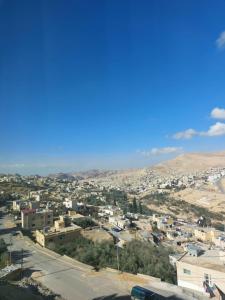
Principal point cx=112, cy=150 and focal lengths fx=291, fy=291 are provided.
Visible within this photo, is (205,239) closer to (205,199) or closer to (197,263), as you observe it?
(197,263)

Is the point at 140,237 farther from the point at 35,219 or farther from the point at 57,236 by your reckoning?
the point at 35,219

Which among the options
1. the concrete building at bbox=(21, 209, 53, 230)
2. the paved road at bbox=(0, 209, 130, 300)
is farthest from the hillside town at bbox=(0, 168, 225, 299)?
the paved road at bbox=(0, 209, 130, 300)

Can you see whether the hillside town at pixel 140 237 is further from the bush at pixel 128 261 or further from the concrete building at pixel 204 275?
the bush at pixel 128 261

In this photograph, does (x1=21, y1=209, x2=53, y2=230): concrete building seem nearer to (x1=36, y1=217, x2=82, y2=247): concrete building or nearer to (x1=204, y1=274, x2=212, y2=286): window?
(x1=36, y1=217, x2=82, y2=247): concrete building

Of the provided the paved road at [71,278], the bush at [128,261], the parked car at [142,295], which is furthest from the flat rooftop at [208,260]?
the parked car at [142,295]

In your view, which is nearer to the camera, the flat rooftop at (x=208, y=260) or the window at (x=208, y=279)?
the window at (x=208, y=279)

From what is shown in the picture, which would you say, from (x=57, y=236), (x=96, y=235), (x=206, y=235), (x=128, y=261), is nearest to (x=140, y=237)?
(x=96, y=235)

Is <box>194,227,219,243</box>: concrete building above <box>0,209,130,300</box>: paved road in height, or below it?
below

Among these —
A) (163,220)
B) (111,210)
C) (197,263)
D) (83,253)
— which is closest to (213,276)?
(197,263)
